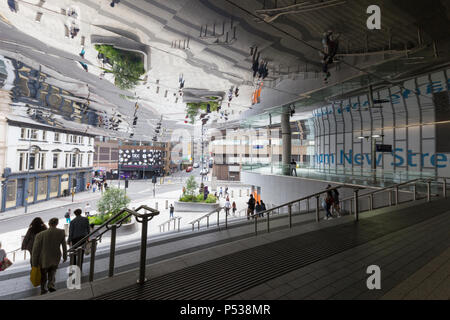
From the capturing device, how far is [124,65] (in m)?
8.29

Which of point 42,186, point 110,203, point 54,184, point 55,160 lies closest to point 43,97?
point 110,203

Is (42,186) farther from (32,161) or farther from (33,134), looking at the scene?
(33,134)

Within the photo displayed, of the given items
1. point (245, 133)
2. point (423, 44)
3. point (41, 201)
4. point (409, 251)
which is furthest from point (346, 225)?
point (245, 133)

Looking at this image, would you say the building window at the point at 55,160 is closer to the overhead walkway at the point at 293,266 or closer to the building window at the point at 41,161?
the building window at the point at 41,161

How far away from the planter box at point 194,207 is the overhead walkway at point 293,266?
1486 cm

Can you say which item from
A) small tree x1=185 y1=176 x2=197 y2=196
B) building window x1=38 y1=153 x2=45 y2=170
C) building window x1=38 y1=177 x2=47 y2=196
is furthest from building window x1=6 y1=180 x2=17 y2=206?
small tree x1=185 y1=176 x2=197 y2=196

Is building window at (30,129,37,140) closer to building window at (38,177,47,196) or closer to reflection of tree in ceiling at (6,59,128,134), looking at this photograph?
building window at (38,177,47,196)

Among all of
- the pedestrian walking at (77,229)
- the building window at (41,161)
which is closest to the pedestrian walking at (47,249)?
the pedestrian walking at (77,229)

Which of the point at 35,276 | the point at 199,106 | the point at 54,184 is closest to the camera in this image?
the point at 35,276

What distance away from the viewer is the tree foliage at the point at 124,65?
7375 mm

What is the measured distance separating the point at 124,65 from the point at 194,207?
1383 cm

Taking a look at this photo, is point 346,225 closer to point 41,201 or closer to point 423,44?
point 423,44
